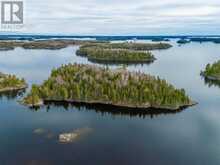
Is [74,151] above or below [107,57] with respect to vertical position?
below

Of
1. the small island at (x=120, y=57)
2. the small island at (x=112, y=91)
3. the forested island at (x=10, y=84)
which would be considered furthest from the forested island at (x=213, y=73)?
the forested island at (x=10, y=84)

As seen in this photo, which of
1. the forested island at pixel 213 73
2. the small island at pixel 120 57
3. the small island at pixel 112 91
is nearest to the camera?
the small island at pixel 112 91

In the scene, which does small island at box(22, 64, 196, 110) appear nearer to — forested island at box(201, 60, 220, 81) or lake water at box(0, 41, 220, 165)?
lake water at box(0, 41, 220, 165)

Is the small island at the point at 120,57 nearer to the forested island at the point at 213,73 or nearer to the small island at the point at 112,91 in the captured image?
the forested island at the point at 213,73

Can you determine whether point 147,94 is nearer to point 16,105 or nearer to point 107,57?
point 16,105

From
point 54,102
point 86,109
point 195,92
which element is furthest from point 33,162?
point 195,92

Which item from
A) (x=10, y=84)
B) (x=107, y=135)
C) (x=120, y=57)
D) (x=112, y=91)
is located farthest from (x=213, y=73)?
(x=120, y=57)

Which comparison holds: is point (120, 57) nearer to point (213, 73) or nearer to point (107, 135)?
point (213, 73)

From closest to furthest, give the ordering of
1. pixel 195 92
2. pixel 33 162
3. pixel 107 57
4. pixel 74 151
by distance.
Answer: pixel 33 162 < pixel 74 151 < pixel 195 92 < pixel 107 57
